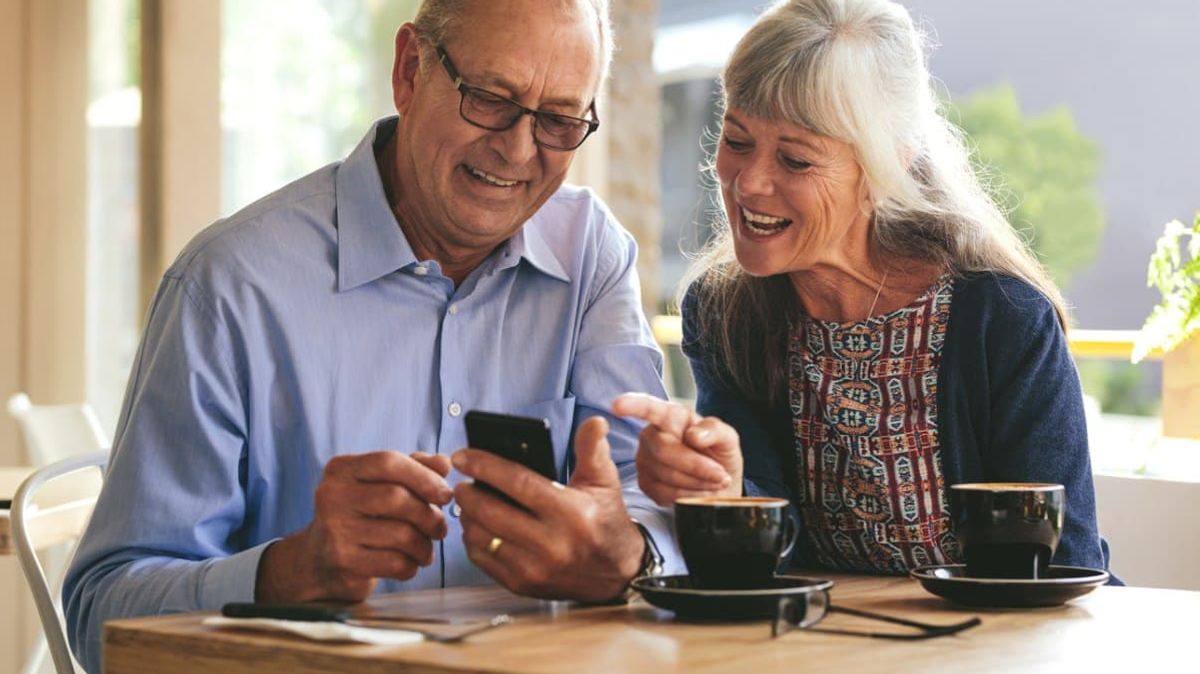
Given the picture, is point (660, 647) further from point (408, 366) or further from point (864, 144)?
point (864, 144)

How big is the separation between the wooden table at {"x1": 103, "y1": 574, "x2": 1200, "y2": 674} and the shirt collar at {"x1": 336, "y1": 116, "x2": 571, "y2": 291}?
0.48 meters

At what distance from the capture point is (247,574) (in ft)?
4.36

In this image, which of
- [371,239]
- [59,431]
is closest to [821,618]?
[371,239]

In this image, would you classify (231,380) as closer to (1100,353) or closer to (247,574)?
(247,574)

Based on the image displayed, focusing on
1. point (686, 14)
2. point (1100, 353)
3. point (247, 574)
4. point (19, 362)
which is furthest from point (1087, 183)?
point (247, 574)

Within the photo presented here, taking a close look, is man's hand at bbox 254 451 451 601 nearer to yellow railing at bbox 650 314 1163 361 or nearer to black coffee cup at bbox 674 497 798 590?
black coffee cup at bbox 674 497 798 590

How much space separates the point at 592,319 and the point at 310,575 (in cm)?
64

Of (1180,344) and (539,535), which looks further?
(1180,344)

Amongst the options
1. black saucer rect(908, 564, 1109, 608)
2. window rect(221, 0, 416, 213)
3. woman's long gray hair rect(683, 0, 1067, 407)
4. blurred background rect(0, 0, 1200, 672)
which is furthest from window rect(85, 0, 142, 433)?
black saucer rect(908, 564, 1109, 608)

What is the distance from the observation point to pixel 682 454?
4.80 ft

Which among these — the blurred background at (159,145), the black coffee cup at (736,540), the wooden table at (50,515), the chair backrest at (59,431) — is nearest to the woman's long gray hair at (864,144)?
the black coffee cup at (736,540)

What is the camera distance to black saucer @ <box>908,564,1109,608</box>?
4.18 ft

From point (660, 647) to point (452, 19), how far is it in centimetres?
93

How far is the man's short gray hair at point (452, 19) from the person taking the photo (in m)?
1.73
